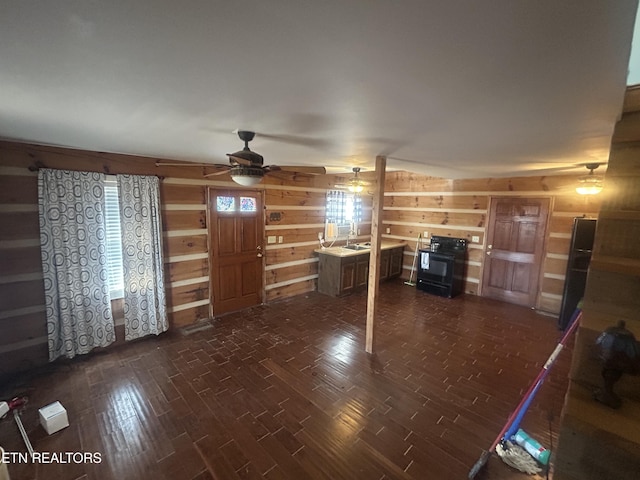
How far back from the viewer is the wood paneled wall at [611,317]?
3.03ft

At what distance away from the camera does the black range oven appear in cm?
546

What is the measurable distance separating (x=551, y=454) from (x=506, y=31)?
2.78 metres

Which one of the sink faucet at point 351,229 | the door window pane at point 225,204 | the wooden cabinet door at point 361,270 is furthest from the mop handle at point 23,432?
the sink faucet at point 351,229

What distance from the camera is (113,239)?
340 centimetres

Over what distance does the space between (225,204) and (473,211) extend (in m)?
4.77

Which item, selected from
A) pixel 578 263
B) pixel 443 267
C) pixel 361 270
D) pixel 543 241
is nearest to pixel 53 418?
pixel 361 270

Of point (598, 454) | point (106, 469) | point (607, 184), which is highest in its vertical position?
point (607, 184)

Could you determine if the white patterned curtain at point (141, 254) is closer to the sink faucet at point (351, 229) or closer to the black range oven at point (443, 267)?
the sink faucet at point (351, 229)

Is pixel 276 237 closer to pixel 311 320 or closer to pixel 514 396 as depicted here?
pixel 311 320

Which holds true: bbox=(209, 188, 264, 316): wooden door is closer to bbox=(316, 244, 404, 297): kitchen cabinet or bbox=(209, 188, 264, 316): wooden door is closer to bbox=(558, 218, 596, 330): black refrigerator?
bbox=(316, 244, 404, 297): kitchen cabinet

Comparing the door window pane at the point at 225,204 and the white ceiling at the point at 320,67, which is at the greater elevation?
the white ceiling at the point at 320,67

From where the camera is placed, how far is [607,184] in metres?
1.02

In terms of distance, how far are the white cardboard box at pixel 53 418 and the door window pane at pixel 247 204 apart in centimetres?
311

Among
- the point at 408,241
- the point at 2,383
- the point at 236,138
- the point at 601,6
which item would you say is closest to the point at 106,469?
the point at 2,383
